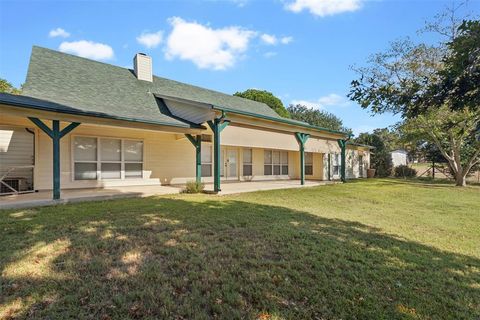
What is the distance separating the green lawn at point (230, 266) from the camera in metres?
2.60

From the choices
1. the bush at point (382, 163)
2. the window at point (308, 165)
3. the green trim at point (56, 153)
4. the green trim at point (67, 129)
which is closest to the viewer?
the green trim at point (56, 153)

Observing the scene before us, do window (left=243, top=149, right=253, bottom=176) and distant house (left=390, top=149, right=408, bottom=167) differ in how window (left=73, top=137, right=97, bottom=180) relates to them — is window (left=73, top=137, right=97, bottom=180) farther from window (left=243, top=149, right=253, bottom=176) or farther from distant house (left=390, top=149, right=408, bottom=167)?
distant house (left=390, top=149, right=408, bottom=167)

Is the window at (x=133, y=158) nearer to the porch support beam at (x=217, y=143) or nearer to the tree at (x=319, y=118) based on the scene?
the porch support beam at (x=217, y=143)

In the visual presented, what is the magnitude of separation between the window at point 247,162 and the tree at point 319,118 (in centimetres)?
2719

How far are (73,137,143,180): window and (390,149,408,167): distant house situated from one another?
24.0 meters

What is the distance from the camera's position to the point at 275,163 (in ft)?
59.2

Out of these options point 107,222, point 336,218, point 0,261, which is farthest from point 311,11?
point 0,261

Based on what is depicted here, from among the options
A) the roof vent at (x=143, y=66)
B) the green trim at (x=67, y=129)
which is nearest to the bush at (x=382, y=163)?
the roof vent at (x=143, y=66)

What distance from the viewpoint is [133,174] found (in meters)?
12.0

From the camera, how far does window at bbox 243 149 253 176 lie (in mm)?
16297

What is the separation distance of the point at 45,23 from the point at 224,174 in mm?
10300

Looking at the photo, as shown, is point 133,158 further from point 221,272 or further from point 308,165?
point 308,165

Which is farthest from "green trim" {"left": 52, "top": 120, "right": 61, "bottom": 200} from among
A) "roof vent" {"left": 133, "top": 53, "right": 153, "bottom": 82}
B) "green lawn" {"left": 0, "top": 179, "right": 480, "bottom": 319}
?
"roof vent" {"left": 133, "top": 53, "right": 153, "bottom": 82}

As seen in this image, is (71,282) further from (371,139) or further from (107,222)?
(371,139)
